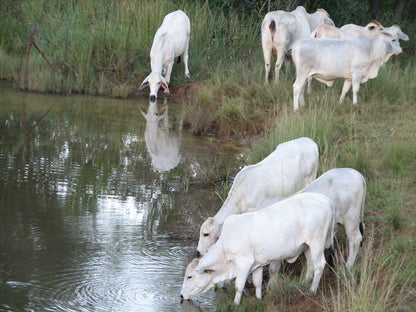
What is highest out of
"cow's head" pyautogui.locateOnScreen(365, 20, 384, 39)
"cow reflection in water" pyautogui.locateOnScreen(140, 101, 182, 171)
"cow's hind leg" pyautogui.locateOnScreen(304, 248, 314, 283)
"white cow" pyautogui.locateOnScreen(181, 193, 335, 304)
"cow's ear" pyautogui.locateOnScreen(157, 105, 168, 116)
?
"cow's head" pyautogui.locateOnScreen(365, 20, 384, 39)

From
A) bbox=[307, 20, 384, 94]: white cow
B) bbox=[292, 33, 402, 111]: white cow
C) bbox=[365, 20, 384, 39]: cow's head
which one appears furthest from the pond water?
bbox=[365, 20, 384, 39]: cow's head

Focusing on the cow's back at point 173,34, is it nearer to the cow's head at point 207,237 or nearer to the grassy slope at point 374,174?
the grassy slope at point 374,174

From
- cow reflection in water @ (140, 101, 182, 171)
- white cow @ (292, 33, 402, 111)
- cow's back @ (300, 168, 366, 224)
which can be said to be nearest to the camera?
cow's back @ (300, 168, 366, 224)

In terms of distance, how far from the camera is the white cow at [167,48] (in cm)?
1614

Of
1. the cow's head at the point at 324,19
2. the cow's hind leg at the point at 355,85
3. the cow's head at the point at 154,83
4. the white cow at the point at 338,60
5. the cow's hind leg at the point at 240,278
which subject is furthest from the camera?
the cow's head at the point at 154,83

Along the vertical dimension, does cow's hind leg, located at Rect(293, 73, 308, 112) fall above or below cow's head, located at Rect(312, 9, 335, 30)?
below

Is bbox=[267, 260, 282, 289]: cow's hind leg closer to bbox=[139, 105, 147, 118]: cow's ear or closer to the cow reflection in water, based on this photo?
the cow reflection in water

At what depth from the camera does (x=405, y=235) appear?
23.1ft

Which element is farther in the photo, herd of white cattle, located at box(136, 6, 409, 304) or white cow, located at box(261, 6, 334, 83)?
white cow, located at box(261, 6, 334, 83)

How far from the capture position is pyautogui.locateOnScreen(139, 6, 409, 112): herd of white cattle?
12.0m

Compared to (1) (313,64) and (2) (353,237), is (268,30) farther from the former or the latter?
(2) (353,237)

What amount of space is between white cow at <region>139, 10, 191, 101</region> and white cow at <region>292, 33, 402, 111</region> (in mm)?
4569

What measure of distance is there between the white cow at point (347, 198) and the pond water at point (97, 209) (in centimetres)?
133

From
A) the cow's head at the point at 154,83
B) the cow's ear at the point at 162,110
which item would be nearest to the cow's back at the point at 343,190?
the cow's ear at the point at 162,110
